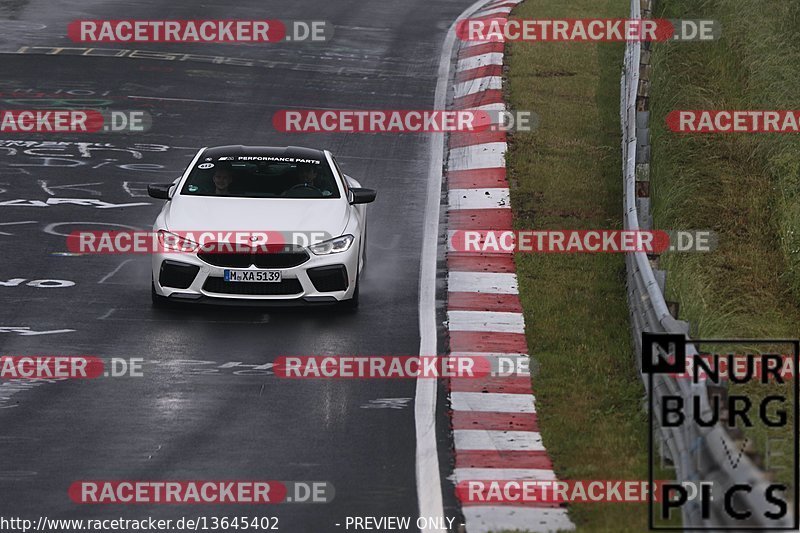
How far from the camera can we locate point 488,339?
44.1ft

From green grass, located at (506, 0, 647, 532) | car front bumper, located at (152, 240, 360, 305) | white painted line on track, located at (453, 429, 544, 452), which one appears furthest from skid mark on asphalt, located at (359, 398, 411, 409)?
car front bumper, located at (152, 240, 360, 305)

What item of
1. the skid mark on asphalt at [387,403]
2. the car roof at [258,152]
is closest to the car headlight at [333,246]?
the car roof at [258,152]

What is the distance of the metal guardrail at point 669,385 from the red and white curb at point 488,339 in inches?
35.7

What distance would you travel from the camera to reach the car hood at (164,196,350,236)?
13992 millimetres

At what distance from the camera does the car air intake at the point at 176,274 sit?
13742 millimetres

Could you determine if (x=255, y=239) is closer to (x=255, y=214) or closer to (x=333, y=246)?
(x=255, y=214)

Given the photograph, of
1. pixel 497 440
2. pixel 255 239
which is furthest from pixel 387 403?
pixel 255 239

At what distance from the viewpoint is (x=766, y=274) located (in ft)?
52.7

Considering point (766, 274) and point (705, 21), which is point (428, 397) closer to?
point (766, 274)

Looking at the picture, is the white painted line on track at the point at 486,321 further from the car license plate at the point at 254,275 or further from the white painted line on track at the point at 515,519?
the white painted line on track at the point at 515,519

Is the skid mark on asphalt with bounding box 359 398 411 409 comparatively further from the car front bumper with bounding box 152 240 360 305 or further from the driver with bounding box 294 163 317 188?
the driver with bounding box 294 163 317 188

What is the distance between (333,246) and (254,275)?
0.81 m

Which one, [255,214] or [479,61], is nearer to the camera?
[255,214]

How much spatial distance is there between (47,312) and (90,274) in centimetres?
141
